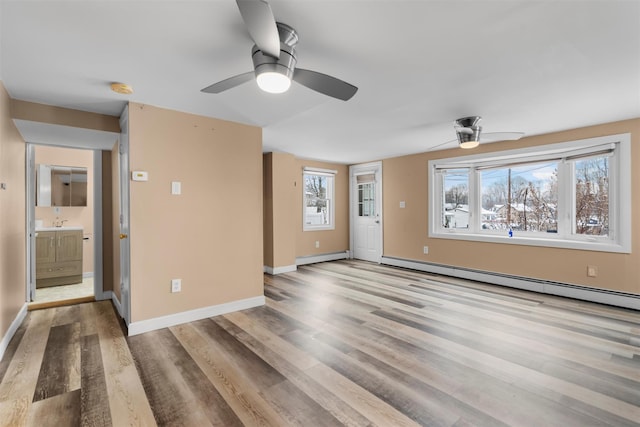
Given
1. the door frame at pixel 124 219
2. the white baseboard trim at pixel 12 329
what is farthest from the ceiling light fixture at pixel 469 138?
the white baseboard trim at pixel 12 329

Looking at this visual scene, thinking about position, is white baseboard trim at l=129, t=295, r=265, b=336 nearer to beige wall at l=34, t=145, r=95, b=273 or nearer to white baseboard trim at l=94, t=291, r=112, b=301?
white baseboard trim at l=94, t=291, r=112, b=301

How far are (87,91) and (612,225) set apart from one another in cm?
578

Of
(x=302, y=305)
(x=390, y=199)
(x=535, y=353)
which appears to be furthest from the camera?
(x=390, y=199)

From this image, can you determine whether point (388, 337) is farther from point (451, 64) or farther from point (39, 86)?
point (39, 86)

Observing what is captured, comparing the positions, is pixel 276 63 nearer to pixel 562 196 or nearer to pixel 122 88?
pixel 122 88

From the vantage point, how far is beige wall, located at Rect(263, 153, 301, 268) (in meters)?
5.29

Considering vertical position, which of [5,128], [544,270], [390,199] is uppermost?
[5,128]

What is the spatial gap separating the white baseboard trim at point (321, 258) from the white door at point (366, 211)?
291 millimetres

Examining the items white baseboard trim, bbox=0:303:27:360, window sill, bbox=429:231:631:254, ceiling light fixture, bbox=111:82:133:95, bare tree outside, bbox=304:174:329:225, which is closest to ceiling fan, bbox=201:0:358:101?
ceiling light fixture, bbox=111:82:133:95

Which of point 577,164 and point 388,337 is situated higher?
point 577,164

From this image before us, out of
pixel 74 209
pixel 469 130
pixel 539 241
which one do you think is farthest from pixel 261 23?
pixel 74 209

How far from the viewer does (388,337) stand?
8.84ft

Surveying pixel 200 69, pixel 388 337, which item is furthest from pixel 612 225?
pixel 200 69

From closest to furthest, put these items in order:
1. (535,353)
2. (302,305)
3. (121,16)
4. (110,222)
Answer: (121,16) < (535,353) < (302,305) < (110,222)
